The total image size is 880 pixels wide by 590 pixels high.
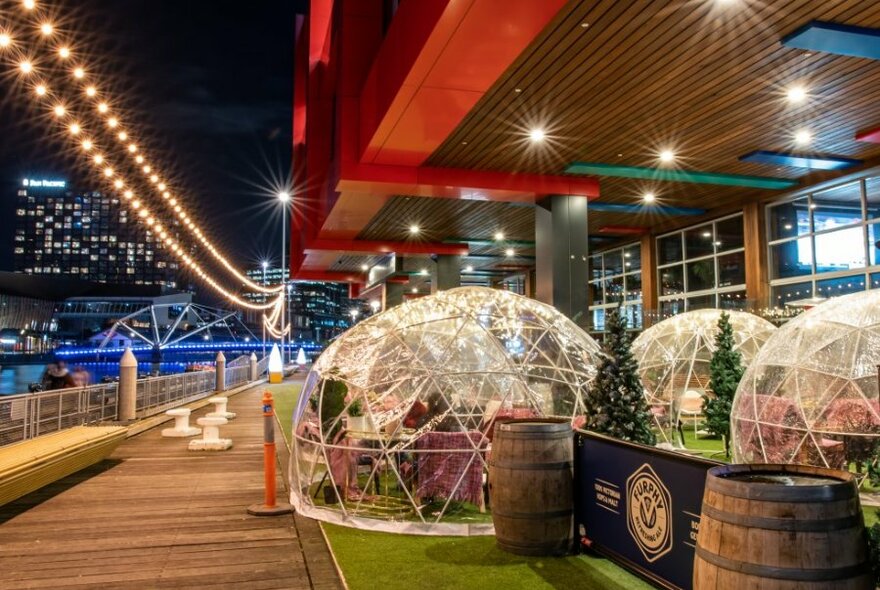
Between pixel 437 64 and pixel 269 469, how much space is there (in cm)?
527

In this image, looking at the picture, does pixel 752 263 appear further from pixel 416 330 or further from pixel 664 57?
pixel 416 330

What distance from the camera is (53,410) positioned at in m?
11.4

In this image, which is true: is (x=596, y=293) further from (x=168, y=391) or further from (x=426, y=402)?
(x=426, y=402)

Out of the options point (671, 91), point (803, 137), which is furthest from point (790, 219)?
point (671, 91)

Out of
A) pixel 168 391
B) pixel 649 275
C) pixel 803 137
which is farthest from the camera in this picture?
pixel 649 275

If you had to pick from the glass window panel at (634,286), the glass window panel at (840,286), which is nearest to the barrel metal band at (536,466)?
the glass window panel at (840,286)

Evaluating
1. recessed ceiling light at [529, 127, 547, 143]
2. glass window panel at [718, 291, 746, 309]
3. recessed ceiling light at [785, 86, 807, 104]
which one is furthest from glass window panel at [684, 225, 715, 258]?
recessed ceiling light at [785, 86, 807, 104]

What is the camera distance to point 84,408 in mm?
13023

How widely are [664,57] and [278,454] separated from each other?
27.4 ft

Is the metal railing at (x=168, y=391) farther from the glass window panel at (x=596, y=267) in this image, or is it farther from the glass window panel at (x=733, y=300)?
the glass window panel at (x=733, y=300)

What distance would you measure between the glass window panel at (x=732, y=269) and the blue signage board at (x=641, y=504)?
1599 cm

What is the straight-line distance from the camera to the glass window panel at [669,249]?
907 inches

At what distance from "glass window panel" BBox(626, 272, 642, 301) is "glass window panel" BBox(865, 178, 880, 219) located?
9754 millimetres

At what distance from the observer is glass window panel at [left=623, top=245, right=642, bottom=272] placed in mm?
25453
